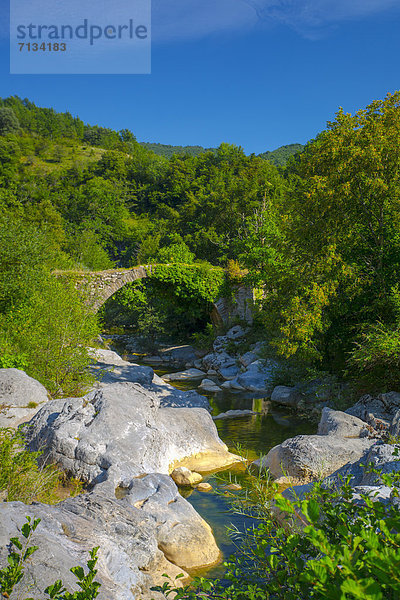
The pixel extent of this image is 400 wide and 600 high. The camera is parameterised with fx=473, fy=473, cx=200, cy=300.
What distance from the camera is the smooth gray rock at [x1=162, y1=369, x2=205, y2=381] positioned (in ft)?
71.5

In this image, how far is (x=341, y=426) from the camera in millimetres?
10305

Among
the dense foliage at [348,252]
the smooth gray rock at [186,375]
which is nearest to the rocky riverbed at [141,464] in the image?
the dense foliage at [348,252]

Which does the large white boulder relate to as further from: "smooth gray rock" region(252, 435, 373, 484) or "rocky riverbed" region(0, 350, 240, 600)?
"smooth gray rock" region(252, 435, 373, 484)

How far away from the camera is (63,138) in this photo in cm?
9281

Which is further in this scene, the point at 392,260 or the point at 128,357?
the point at 128,357

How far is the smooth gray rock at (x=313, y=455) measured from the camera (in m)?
8.80

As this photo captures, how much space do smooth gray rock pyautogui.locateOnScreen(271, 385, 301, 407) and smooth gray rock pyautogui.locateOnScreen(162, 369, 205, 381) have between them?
621 cm

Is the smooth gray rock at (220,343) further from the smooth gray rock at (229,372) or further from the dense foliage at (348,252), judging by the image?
the dense foliage at (348,252)

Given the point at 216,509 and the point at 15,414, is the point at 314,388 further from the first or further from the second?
the point at 15,414

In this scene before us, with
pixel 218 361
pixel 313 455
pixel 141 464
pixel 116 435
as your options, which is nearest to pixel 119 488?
pixel 141 464

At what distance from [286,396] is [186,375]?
7.41m

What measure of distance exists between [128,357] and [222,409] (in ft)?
44.3

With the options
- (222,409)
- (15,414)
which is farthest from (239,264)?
(15,414)

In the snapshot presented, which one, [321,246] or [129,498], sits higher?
[321,246]
